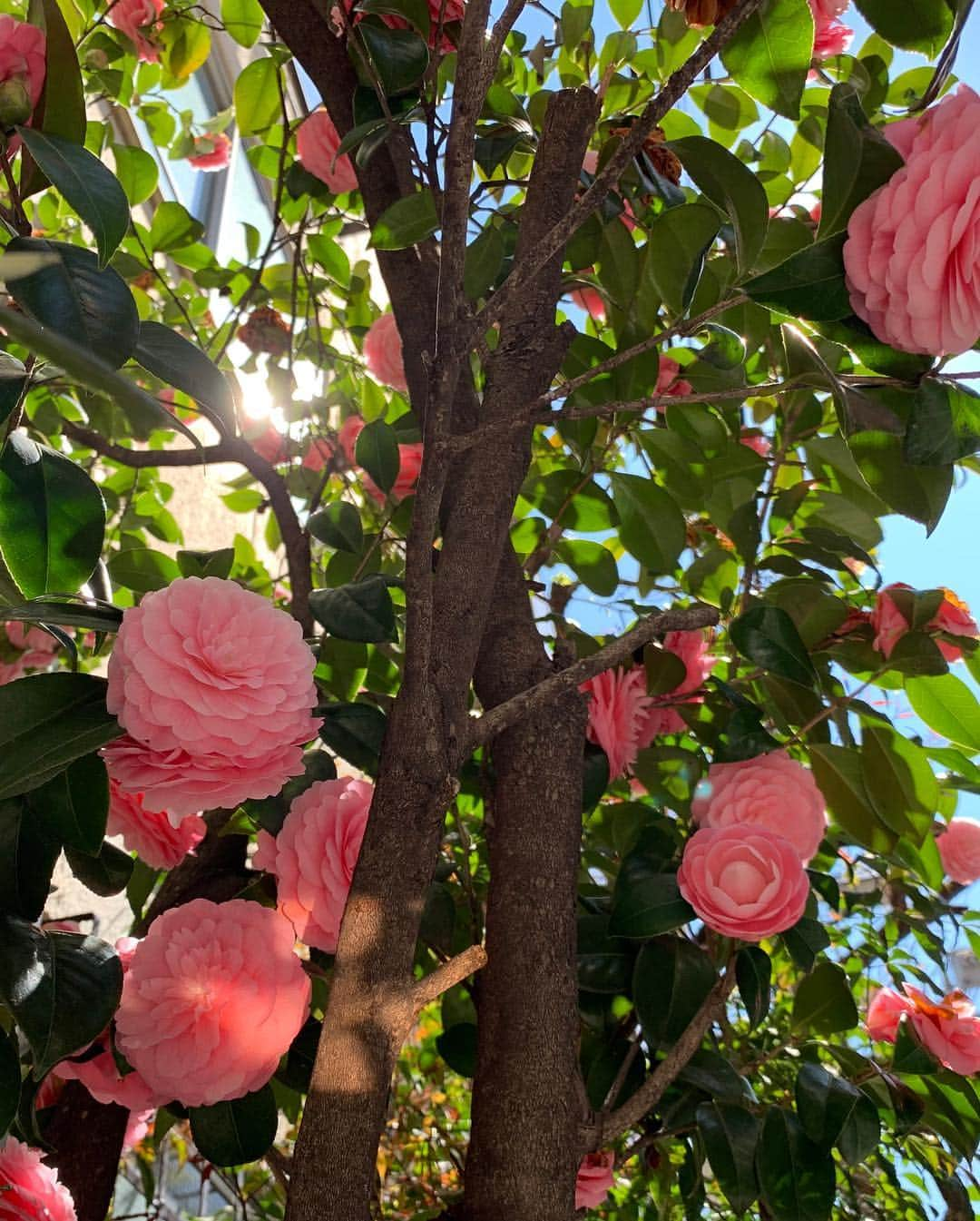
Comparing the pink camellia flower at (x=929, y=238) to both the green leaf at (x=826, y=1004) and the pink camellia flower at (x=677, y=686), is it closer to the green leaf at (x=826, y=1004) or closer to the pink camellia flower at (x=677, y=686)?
the pink camellia flower at (x=677, y=686)

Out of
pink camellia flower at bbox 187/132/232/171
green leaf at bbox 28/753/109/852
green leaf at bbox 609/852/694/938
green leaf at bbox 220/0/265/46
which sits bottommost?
green leaf at bbox 28/753/109/852

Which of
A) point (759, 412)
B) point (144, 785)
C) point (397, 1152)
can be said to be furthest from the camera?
point (397, 1152)

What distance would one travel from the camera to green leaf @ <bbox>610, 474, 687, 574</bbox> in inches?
31.4

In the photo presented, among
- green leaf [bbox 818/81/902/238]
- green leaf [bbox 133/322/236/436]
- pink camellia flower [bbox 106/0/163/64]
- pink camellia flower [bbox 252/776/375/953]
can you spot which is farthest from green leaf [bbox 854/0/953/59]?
pink camellia flower [bbox 106/0/163/64]

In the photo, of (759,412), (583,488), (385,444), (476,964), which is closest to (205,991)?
(476,964)

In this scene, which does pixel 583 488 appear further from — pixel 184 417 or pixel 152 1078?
pixel 184 417

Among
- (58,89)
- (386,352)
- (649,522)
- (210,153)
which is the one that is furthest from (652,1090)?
(210,153)

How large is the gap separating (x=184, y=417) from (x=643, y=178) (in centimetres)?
161

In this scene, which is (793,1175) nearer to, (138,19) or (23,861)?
(23,861)

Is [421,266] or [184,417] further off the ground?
[184,417]

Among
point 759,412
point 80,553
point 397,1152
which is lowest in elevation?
point 397,1152

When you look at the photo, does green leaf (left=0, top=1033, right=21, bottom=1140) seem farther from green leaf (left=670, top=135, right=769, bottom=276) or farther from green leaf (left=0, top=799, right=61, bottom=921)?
green leaf (left=670, top=135, right=769, bottom=276)

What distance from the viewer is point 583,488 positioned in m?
0.89

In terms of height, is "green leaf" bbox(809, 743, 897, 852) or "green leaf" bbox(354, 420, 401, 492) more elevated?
"green leaf" bbox(354, 420, 401, 492)
